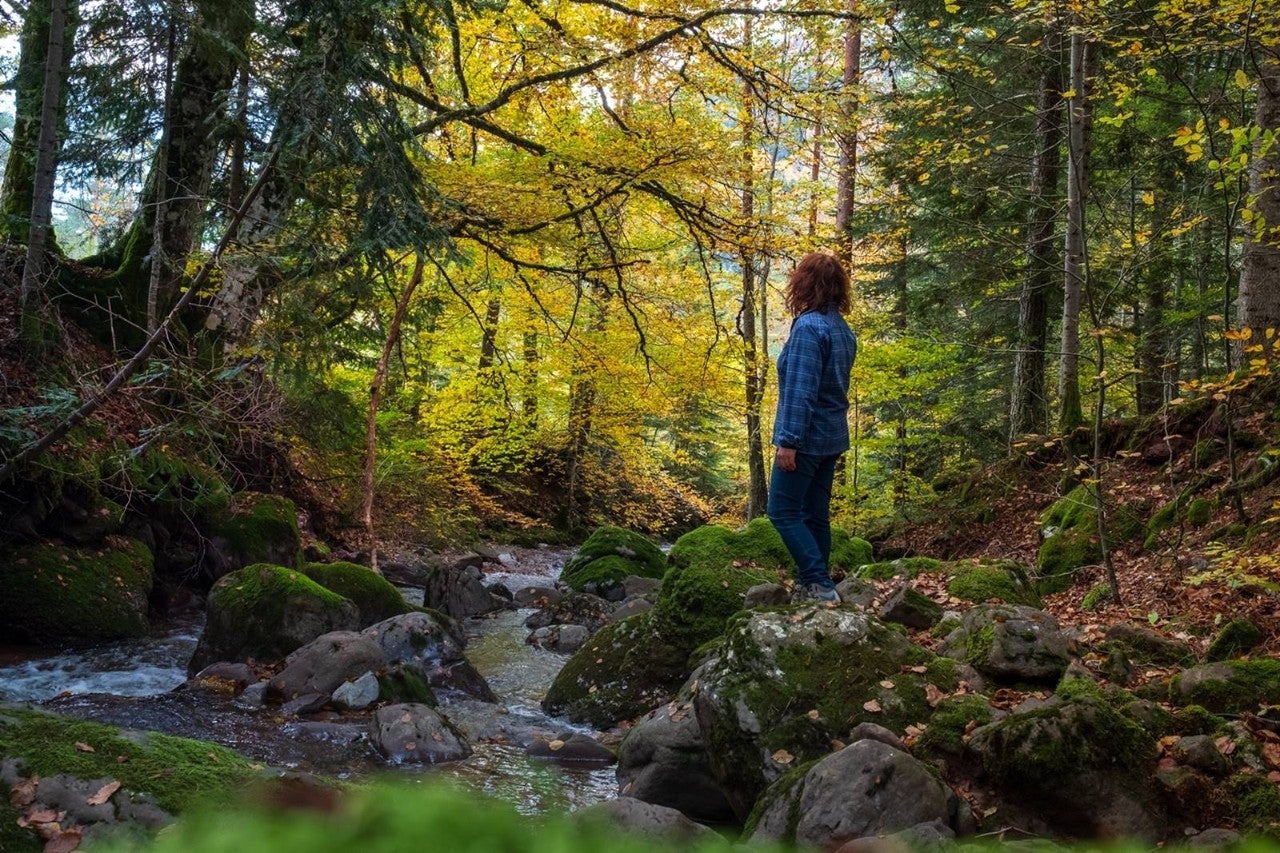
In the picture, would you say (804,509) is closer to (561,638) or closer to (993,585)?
(993,585)

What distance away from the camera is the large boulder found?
3555 mm

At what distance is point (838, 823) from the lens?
138 inches

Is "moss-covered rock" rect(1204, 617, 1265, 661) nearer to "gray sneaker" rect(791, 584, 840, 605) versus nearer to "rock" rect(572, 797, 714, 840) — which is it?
"gray sneaker" rect(791, 584, 840, 605)

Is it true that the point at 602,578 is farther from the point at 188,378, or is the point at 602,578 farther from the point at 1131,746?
the point at 1131,746

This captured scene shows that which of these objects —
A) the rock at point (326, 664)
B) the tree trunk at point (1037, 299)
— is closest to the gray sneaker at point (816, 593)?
the rock at point (326, 664)

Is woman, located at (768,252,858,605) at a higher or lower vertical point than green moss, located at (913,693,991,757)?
higher

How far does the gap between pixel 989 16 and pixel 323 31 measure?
9046 mm

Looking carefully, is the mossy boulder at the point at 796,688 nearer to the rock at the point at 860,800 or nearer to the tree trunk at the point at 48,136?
the rock at the point at 860,800

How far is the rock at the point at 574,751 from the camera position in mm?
6055

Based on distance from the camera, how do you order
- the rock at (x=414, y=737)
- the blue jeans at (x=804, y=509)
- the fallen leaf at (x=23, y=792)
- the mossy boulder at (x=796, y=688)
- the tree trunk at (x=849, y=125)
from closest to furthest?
the fallen leaf at (x=23, y=792) < the mossy boulder at (x=796, y=688) < the blue jeans at (x=804, y=509) < the rock at (x=414, y=737) < the tree trunk at (x=849, y=125)

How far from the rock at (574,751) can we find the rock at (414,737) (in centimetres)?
51

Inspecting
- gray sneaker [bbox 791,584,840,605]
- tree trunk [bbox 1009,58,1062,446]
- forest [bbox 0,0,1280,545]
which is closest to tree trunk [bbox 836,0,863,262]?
forest [bbox 0,0,1280,545]

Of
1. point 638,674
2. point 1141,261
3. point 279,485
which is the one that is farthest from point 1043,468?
point 279,485

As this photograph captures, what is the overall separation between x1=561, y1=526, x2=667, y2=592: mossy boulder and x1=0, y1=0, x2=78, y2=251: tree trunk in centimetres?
820
